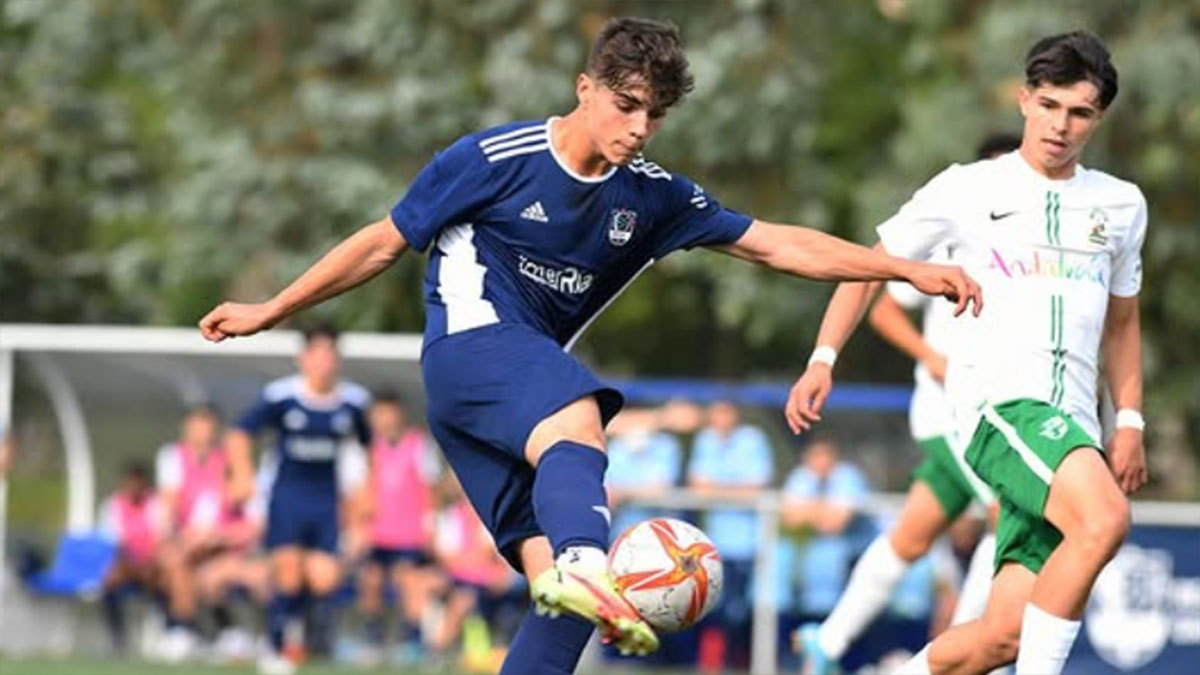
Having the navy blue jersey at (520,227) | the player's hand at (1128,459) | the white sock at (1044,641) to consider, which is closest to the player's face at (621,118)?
the navy blue jersey at (520,227)

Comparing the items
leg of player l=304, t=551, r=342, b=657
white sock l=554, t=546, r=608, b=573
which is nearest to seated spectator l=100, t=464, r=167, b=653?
leg of player l=304, t=551, r=342, b=657

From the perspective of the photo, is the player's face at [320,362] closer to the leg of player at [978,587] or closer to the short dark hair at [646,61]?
the leg of player at [978,587]

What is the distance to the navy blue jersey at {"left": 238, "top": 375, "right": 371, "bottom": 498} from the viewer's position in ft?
55.8

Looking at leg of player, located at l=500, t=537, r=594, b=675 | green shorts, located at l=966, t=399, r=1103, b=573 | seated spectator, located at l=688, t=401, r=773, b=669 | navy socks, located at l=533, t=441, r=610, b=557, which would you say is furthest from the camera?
seated spectator, located at l=688, t=401, r=773, b=669

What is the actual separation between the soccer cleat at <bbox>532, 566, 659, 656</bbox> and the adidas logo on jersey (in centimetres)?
119

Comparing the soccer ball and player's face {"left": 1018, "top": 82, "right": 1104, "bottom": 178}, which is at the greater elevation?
player's face {"left": 1018, "top": 82, "right": 1104, "bottom": 178}

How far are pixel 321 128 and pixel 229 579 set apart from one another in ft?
35.5

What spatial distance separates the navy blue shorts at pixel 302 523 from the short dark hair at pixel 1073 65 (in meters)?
9.21

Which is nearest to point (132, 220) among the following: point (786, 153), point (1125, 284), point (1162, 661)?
point (786, 153)

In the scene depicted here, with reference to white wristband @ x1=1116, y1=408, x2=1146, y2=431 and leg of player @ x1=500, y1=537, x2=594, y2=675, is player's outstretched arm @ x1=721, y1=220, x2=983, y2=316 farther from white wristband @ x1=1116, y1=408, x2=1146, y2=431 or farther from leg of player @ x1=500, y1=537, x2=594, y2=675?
white wristband @ x1=1116, y1=408, x2=1146, y2=431

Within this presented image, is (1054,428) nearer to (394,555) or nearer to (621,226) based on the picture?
(621,226)

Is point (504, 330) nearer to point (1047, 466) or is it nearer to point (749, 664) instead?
point (1047, 466)

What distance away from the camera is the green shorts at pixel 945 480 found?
38.2ft

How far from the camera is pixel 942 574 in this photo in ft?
62.5
